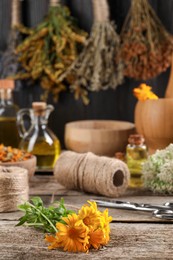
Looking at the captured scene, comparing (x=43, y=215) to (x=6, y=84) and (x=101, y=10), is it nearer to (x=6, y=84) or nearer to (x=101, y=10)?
(x=6, y=84)

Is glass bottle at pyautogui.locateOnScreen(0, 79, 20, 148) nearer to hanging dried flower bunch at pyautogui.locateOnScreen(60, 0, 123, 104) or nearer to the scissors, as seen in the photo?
hanging dried flower bunch at pyautogui.locateOnScreen(60, 0, 123, 104)

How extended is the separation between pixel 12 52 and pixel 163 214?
3.89 ft

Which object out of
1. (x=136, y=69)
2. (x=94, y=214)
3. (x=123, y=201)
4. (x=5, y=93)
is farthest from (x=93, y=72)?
(x=94, y=214)

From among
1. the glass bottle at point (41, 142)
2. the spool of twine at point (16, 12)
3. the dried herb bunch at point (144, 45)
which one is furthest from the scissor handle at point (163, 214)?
the spool of twine at point (16, 12)

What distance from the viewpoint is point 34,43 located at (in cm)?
241

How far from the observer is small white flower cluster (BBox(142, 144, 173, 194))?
162cm

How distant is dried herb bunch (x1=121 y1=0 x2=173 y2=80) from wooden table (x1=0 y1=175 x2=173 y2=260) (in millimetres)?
807

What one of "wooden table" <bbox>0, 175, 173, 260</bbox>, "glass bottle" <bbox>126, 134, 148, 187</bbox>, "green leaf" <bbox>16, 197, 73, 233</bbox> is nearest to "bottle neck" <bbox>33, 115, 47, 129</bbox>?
"glass bottle" <bbox>126, 134, 148, 187</bbox>

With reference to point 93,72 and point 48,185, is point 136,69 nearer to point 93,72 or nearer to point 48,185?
point 93,72

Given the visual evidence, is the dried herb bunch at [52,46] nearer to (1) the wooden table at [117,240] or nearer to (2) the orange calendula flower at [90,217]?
(1) the wooden table at [117,240]

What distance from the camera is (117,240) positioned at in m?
1.27

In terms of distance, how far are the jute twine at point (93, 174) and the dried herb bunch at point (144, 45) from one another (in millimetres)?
678

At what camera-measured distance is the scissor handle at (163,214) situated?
4.57 feet

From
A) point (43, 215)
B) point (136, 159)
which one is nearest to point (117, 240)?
point (43, 215)
